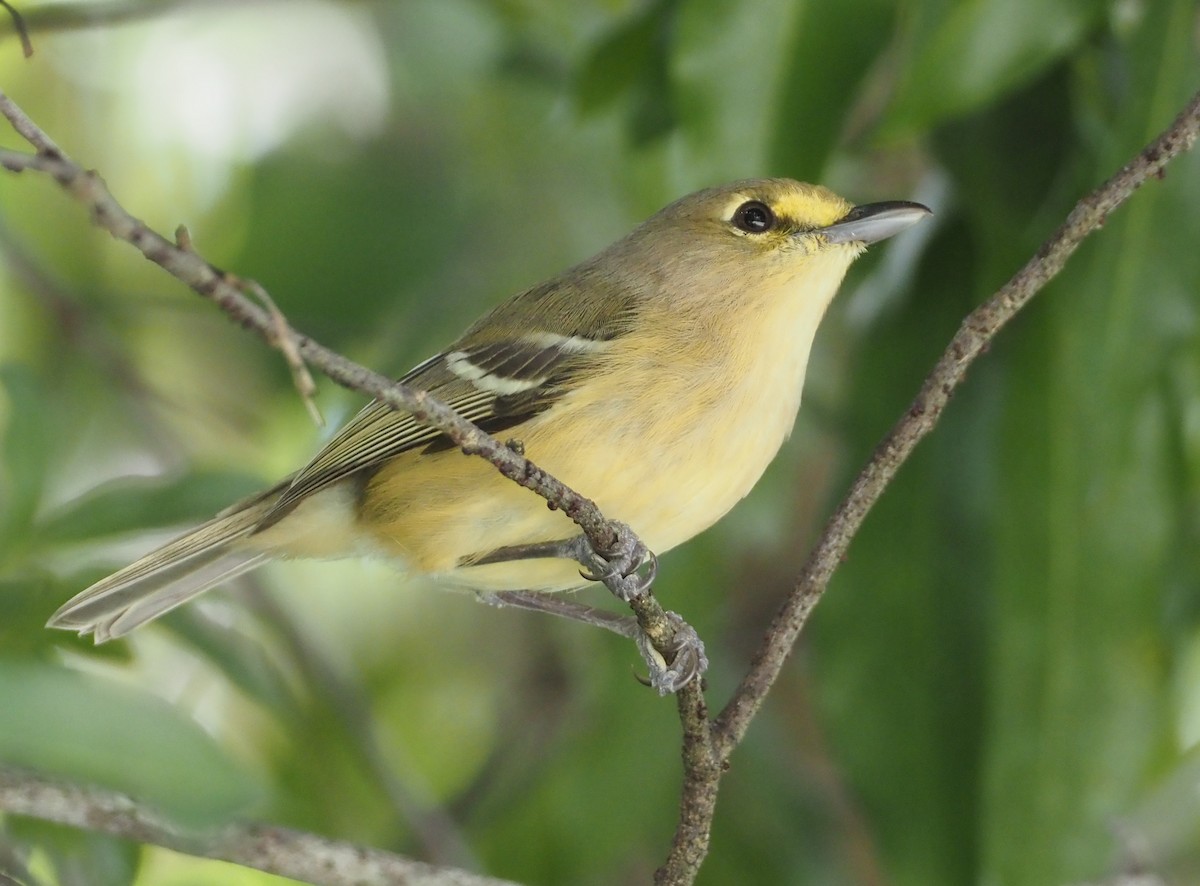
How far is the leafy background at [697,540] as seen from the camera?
10.9 feet

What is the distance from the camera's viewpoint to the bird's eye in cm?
360

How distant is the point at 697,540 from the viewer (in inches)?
181

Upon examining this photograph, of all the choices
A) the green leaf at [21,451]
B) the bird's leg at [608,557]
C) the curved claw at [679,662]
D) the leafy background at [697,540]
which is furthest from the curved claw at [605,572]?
the green leaf at [21,451]

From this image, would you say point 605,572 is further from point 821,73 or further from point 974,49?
point 974,49

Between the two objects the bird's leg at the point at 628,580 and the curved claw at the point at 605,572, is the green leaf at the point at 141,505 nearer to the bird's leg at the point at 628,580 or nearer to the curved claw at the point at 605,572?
the bird's leg at the point at 628,580

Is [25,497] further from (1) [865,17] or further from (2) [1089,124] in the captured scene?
(2) [1089,124]

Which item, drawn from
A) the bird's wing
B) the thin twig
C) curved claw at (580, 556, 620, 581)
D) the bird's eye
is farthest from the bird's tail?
the bird's eye

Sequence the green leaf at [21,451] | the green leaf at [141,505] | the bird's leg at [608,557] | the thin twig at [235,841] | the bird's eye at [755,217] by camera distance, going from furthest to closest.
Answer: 1. the bird's eye at [755,217]
2. the green leaf at [141,505]
3. the green leaf at [21,451]
4. the bird's leg at [608,557]
5. the thin twig at [235,841]

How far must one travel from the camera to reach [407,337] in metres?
5.29

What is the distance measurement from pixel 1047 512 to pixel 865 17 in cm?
132

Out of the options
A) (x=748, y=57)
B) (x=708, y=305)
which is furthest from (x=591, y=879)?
(x=748, y=57)

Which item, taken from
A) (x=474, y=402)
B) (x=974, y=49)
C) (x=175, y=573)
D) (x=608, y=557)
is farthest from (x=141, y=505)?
(x=974, y=49)

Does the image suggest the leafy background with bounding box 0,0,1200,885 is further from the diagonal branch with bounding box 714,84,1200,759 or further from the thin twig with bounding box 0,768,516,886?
the diagonal branch with bounding box 714,84,1200,759

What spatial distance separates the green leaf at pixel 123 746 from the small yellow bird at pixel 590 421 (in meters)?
1.31
